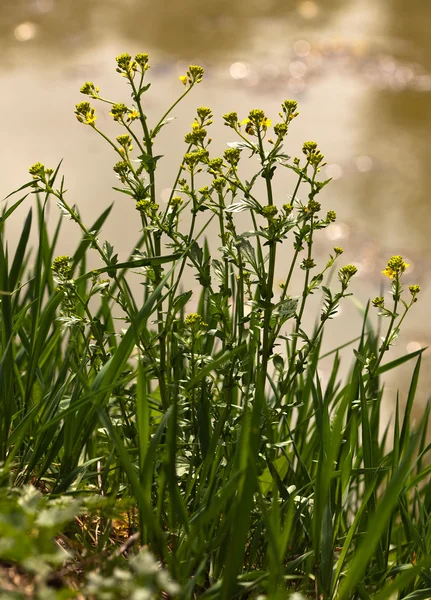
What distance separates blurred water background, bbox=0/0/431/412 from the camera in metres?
2.98

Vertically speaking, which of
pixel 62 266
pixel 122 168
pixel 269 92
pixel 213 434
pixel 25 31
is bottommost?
pixel 213 434

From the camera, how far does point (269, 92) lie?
362cm

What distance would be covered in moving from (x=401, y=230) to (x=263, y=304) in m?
2.05

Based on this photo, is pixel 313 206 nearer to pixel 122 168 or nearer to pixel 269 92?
pixel 122 168

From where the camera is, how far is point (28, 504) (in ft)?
2.30

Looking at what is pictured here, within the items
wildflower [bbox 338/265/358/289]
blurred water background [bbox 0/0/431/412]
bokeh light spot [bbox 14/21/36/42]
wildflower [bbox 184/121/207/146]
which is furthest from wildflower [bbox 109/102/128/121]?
bokeh light spot [bbox 14/21/36/42]

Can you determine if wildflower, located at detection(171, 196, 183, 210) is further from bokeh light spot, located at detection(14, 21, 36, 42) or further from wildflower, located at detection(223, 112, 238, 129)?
bokeh light spot, located at detection(14, 21, 36, 42)

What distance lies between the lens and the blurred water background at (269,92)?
2979 millimetres

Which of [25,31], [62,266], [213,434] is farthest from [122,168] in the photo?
[25,31]

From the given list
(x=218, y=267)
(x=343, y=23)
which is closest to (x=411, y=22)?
(x=343, y=23)

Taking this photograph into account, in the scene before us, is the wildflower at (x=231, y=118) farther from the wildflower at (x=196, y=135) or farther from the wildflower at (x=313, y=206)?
the wildflower at (x=313, y=206)

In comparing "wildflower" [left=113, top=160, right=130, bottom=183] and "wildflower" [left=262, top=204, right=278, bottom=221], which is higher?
"wildflower" [left=113, top=160, right=130, bottom=183]

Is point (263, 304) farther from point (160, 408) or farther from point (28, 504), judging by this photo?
point (28, 504)

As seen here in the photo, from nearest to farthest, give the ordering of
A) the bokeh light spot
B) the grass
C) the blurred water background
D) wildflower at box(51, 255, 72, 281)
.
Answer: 1. the grass
2. wildflower at box(51, 255, 72, 281)
3. the blurred water background
4. the bokeh light spot
